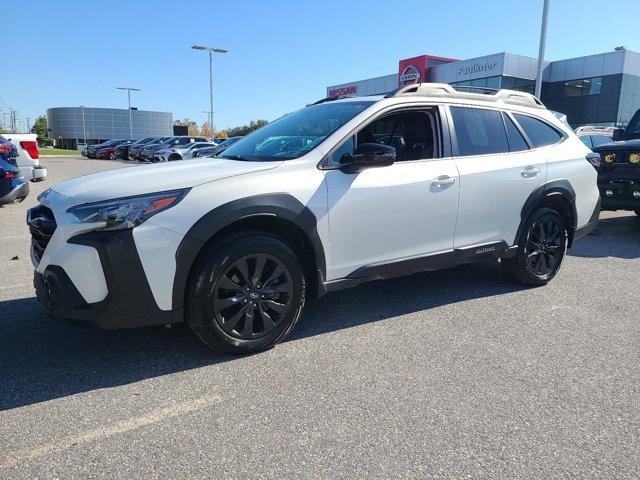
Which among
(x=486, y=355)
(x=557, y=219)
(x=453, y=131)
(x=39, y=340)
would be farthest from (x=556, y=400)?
(x=39, y=340)

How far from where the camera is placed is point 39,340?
3.59 meters

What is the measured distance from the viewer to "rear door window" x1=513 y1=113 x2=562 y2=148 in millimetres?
4977

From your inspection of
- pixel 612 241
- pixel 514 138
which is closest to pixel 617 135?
pixel 612 241

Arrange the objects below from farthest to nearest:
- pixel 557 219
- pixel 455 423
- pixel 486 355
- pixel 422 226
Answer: pixel 557 219, pixel 422 226, pixel 486 355, pixel 455 423

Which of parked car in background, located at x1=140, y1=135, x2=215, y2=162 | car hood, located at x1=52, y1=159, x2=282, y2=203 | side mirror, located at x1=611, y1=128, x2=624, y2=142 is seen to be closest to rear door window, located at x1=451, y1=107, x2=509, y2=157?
car hood, located at x1=52, y1=159, x2=282, y2=203

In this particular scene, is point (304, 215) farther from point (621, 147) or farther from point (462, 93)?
point (621, 147)

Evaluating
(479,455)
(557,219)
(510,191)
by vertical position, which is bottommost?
(479,455)

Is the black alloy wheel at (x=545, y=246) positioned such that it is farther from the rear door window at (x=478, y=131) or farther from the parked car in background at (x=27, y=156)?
the parked car in background at (x=27, y=156)

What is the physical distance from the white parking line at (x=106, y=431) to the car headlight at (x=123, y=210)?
1.05m

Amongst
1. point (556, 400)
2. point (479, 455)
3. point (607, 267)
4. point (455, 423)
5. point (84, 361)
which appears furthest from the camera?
point (607, 267)

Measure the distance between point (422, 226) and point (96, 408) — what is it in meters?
2.60

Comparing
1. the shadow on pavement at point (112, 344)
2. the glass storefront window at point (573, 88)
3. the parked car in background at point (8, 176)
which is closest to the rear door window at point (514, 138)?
the shadow on pavement at point (112, 344)

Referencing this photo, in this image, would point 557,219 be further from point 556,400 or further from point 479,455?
point 479,455

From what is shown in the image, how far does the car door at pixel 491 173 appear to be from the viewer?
4.32 m
